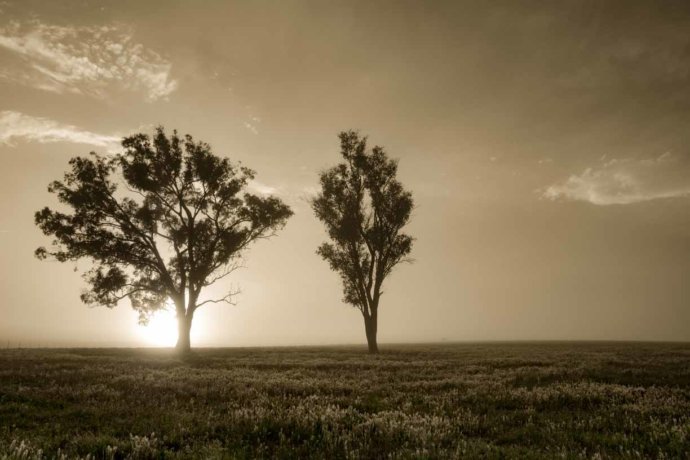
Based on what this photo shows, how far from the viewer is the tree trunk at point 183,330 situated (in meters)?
37.0

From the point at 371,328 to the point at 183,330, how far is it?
56.9ft

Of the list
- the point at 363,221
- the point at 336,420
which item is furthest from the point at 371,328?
the point at 336,420

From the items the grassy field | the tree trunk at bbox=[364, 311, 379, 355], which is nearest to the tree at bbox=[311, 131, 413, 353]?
the tree trunk at bbox=[364, 311, 379, 355]

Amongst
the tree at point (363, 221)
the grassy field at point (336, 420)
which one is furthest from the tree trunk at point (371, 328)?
the grassy field at point (336, 420)

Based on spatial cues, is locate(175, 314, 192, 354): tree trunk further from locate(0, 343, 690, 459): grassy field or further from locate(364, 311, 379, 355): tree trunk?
locate(0, 343, 690, 459): grassy field

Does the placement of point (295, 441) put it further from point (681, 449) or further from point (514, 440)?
point (681, 449)

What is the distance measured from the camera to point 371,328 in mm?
38531

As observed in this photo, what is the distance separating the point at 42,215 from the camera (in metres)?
34.2

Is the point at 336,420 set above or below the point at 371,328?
above

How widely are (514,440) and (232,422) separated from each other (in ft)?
15.9

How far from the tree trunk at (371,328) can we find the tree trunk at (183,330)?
643 inches

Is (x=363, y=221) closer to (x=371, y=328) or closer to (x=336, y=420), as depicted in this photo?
(x=371, y=328)

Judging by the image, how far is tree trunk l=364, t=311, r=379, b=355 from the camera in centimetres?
3721

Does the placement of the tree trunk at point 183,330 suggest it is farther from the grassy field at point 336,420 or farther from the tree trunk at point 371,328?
the grassy field at point 336,420
